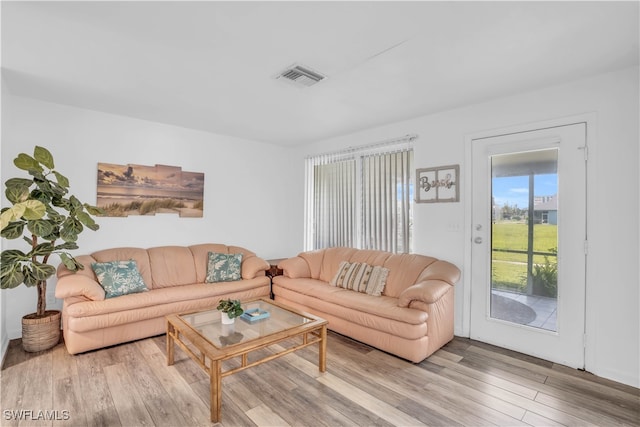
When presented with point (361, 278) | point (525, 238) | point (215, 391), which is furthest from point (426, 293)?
point (215, 391)

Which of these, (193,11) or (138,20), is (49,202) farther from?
(193,11)

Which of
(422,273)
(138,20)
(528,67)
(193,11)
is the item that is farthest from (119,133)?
(528,67)

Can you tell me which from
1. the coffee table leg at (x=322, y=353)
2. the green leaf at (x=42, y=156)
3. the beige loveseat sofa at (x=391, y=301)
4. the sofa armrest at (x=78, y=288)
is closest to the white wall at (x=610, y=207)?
the beige loveseat sofa at (x=391, y=301)

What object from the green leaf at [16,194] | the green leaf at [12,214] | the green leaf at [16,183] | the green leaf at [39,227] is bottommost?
the green leaf at [39,227]

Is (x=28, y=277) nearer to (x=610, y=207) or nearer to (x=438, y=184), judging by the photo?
(x=438, y=184)

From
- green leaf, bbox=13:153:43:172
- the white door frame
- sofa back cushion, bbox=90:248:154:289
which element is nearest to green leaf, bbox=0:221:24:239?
green leaf, bbox=13:153:43:172

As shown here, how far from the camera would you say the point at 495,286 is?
10.7 ft

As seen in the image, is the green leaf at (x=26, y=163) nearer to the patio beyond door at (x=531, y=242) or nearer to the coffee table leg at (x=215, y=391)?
the coffee table leg at (x=215, y=391)

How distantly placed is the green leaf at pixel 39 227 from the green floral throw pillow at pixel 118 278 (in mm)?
689

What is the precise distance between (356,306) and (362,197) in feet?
5.95

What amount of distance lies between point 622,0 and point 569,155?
1.38m

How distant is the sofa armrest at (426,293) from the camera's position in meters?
2.82

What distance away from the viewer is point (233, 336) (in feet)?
7.83

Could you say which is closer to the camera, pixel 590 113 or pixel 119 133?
pixel 590 113
